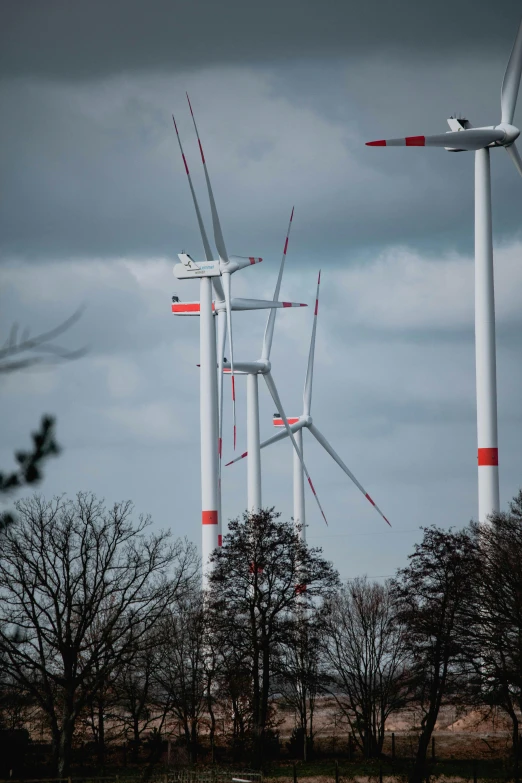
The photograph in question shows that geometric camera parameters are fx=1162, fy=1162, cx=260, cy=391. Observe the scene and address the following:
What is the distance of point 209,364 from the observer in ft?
236

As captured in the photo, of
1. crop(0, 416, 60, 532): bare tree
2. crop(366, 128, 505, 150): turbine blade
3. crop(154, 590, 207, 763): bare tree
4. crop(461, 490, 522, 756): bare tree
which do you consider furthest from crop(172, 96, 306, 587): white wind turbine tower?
crop(0, 416, 60, 532): bare tree

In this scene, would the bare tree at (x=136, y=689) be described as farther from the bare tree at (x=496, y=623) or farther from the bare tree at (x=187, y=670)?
the bare tree at (x=496, y=623)

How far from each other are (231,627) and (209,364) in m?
22.2

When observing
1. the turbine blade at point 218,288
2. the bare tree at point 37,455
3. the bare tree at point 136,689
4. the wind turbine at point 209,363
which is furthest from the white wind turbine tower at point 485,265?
the bare tree at point 37,455

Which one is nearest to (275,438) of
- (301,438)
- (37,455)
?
(301,438)

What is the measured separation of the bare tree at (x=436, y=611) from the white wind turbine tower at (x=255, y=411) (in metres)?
20.2

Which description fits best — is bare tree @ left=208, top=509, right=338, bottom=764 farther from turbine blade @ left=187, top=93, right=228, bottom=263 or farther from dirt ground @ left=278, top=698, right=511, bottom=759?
turbine blade @ left=187, top=93, right=228, bottom=263

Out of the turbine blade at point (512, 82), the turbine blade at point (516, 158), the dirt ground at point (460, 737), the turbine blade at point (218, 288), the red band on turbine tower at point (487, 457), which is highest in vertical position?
the turbine blade at point (512, 82)

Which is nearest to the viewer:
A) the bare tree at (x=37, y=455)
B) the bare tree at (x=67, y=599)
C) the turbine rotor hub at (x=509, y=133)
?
the bare tree at (x=37, y=455)

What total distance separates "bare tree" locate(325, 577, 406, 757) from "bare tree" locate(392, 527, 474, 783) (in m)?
9.71

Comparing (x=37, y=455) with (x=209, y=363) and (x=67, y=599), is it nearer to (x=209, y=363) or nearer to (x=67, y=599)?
(x=67, y=599)

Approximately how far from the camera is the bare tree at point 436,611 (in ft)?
158

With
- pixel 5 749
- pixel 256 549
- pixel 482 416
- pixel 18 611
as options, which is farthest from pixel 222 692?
pixel 482 416

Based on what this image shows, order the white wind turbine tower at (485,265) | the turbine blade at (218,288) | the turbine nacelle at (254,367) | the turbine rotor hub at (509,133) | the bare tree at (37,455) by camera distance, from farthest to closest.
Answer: the turbine nacelle at (254,367)
the turbine blade at (218,288)
the turbine rotor hub at (509,133)
the white wind turbine tower at (485,265)
the bare tree at (37,455)
